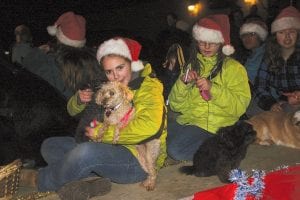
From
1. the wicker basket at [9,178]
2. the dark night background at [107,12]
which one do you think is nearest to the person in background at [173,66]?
the wicker basket at [9,178]

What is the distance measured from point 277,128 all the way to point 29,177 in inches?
114

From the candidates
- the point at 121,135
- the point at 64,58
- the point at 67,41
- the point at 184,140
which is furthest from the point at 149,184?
the point at 67,41

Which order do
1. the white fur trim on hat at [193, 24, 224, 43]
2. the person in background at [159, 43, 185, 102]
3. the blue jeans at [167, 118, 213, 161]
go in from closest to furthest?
1. the white fur trim on hat at [193, 24, 224, 43]
2. the blue jeans at [167, 118, 213, 161]
3. the person in background at [159, 43, 185, 102]

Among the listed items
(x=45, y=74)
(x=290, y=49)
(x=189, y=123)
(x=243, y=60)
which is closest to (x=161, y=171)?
(x=189, y=123)

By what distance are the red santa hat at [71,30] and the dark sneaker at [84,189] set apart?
1.78 m

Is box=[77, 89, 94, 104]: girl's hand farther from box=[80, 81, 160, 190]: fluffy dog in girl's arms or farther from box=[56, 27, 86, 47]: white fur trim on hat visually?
box=[56, 27, 86, 47]: white fur trim on hat

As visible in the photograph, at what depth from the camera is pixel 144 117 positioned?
144 inches

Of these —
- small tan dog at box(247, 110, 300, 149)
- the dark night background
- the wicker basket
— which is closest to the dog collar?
the wicker basket

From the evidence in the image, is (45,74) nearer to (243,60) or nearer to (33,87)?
(33,87)

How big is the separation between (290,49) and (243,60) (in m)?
1.16

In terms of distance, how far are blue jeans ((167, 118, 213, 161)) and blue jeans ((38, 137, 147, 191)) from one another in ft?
2.27

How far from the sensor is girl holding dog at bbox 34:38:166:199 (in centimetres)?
367

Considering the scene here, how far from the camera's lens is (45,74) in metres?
4.94

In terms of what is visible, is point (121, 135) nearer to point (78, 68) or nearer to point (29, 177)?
point (78, 68)
